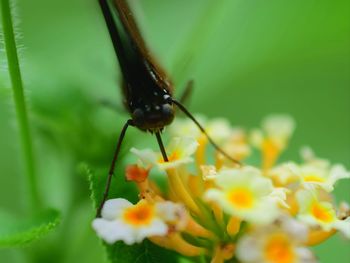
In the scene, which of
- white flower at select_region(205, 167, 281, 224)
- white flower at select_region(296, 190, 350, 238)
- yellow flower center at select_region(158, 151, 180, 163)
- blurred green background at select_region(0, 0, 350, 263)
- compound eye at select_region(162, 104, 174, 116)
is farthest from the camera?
blurred green background at select_region(0, 0, 350, 263)

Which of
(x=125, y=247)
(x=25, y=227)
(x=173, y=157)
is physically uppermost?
(x=173, y=157)

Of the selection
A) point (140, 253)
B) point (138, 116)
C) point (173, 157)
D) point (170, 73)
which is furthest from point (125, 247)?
point (170, 73)

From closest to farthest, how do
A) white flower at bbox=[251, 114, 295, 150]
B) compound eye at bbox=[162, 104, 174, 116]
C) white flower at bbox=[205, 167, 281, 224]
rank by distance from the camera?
white flower at bbox=[205, 167, 281, 224], compound eye at bbox=[162, 104, 174, 116], white flower at bbox=[251, 114, 295, 150]

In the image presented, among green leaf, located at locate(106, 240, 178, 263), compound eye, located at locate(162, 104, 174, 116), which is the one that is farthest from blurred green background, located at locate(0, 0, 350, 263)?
compound eye, located at locate(162, 104, 174, 116)

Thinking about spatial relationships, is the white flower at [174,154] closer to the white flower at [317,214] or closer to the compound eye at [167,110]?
the compound eye at [167,110]

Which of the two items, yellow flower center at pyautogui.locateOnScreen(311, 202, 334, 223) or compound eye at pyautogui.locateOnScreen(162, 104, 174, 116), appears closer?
yellow flower center at pyautogui.locateOnScreen(311, 202, 334, 223)

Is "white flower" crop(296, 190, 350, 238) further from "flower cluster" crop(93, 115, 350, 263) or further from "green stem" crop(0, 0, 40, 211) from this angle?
"green stem" crop(0, 0, 40, 211)

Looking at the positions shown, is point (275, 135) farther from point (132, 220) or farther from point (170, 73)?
point (132, 220)
